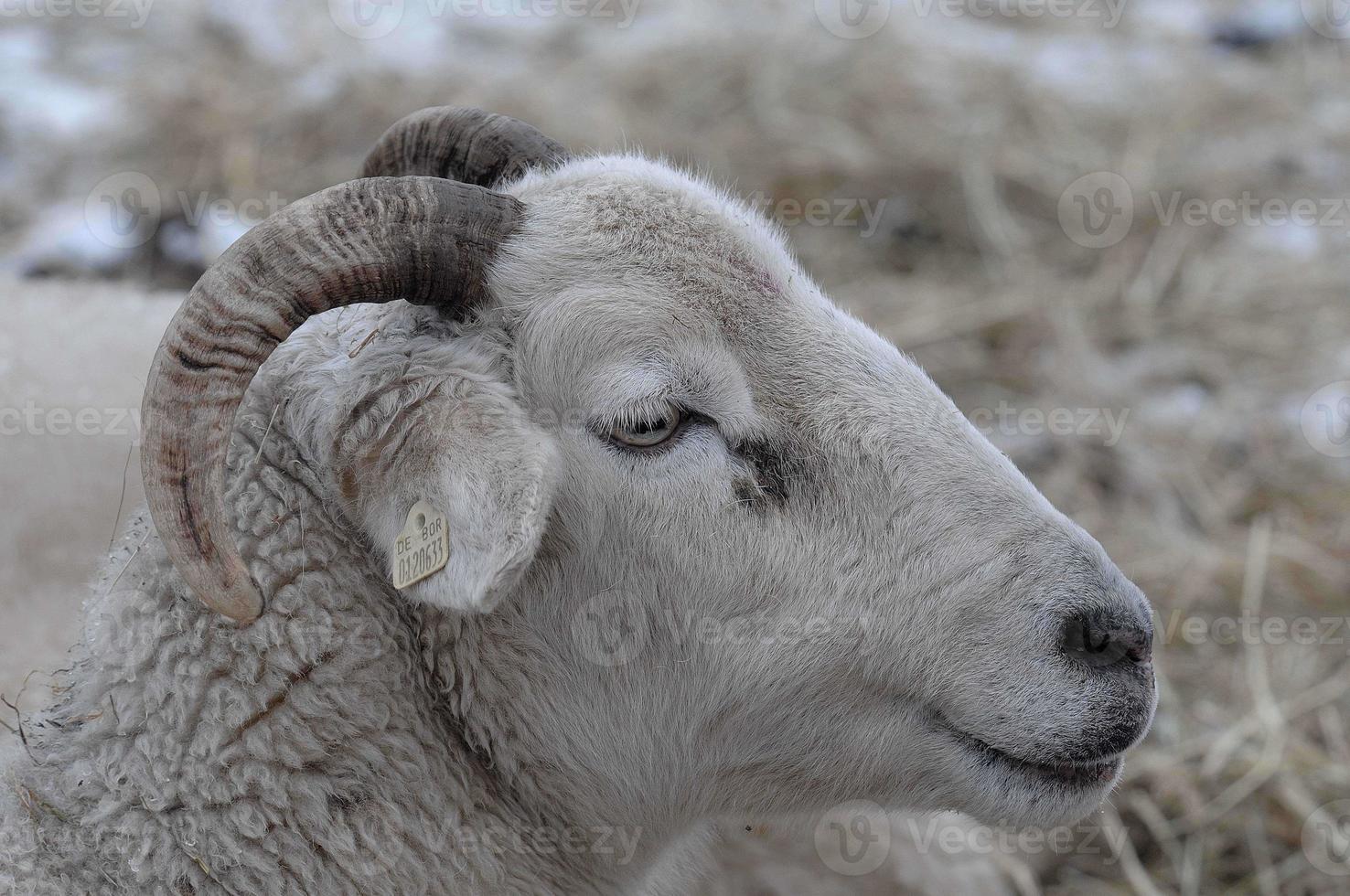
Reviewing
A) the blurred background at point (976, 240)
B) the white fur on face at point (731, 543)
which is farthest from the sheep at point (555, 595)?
the blurred background at point (976, 240)

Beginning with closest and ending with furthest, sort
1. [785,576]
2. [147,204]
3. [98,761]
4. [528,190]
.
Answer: [98,761] → [785,576] → [528,190] → [147,204]

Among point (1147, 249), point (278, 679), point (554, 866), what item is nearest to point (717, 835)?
point (554, 866)

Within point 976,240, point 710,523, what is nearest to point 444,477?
point 710,523

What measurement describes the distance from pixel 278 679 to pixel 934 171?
5.95 metres

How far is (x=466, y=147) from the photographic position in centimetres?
291

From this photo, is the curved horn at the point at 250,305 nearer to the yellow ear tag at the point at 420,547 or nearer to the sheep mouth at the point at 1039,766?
the yellow ear tag at the point at 420,547

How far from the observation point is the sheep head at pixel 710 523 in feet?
7.56

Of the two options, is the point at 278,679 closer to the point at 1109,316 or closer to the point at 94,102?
the point at 1109,316

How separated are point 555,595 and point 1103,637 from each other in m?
1.00

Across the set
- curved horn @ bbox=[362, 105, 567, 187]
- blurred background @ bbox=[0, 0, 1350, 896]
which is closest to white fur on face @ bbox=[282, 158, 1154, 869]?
curved horn @ bbox=[362, 105, 567, 187]

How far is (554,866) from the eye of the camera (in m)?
2.52

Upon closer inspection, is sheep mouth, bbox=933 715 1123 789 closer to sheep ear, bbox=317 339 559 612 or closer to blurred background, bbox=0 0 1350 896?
sheep ear, bbox=317 339 559 612

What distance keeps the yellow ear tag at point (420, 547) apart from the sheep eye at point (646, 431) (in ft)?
1.30

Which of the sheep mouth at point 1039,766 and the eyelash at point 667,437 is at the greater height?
the eyelash at point 667,437
